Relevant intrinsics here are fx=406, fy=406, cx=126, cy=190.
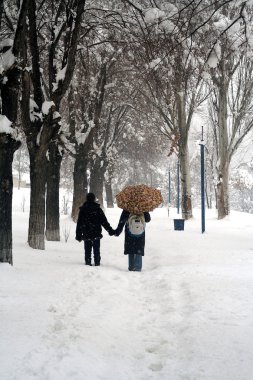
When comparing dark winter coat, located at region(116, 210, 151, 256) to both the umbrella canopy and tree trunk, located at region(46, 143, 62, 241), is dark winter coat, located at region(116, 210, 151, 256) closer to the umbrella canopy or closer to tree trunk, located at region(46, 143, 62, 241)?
the umbrella canopy

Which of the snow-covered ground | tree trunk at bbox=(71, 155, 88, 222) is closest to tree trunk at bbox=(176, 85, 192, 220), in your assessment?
tree trunk at bbox=(71, 155, 88, 222)

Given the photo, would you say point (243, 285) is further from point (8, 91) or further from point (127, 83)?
point (127, 83)

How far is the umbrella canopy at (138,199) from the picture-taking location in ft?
26.5

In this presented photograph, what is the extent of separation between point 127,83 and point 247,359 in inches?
684

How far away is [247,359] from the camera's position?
12.1 feet

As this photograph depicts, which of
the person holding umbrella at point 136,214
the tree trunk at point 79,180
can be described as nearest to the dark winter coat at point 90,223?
the person holding umbrella at point 136,214

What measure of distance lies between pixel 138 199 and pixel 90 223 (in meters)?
1.17

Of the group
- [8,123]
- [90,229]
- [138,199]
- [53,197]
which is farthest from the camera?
[53,197]

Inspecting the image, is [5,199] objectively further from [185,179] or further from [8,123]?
[185,179]

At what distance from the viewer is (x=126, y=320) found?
16.1ft

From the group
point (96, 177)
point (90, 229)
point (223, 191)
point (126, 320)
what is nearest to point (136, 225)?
point (90, 229)

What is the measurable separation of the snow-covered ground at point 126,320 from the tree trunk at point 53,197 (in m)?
3.14

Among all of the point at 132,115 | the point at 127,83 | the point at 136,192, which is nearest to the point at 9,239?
the point at 136,192

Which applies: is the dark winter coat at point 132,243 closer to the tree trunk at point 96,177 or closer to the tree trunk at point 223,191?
the tree trunk at point 223,191
